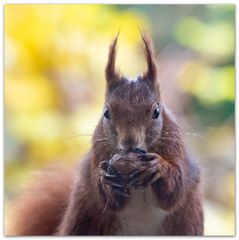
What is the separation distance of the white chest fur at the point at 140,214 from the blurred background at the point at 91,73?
207 millimetres

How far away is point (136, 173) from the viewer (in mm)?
1785

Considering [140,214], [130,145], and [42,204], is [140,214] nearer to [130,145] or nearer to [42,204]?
[130,145]

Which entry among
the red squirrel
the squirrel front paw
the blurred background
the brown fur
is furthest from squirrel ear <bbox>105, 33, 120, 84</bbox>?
the brown fur

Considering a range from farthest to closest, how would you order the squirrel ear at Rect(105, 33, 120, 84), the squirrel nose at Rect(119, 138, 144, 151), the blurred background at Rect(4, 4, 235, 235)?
1. the blurred background at Rect(4, 4, 235, 235)
2. the squirrel ear at Rect(105, 33, 120, 84)
3. the squirrel nose at Rect(119, 138, 144, 151)

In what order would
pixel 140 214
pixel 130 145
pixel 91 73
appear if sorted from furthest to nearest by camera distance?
pixel 91 73
pixel 140 214
pixel 130 145

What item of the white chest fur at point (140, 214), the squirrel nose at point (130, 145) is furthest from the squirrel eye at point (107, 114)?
the white chest fur at point (140, 214)

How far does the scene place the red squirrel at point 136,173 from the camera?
180 cm

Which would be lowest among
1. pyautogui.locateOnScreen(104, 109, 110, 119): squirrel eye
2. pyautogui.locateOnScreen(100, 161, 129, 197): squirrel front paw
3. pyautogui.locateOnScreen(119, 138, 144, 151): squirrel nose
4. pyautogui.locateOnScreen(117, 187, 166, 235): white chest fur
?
pyautogui.locateOnScreen(117, 187, 166, 235): white chest fur

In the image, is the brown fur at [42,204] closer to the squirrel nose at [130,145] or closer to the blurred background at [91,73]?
the blurred background at [91,73]

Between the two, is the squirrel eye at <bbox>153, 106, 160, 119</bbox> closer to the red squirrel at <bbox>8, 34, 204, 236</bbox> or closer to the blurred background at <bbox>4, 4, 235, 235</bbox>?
the red squirrel at <bbox>8, 34, 204, 236</bbox>

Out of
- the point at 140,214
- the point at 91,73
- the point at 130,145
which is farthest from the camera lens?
the point at 91,73

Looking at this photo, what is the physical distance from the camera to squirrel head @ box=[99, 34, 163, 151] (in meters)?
1.79

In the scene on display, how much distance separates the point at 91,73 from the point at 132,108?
29 cm

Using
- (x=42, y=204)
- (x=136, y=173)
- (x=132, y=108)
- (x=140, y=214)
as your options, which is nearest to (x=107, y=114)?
(x=132, y=108)
